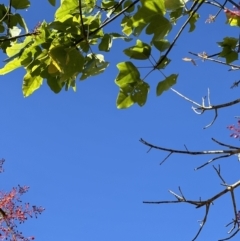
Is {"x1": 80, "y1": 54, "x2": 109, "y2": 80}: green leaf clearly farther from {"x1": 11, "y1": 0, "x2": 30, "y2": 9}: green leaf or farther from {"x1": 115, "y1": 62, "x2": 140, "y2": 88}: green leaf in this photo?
{"x1": 11, "y1": 0, "x2": 30, "y2": 9}: green leaf

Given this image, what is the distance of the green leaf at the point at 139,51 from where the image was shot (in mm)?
1216

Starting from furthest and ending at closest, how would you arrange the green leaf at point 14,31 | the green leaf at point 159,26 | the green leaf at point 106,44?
1. the green leaf at point 14,31
2. the green leaf at point 106,44
3. the green leaf at point 159,26

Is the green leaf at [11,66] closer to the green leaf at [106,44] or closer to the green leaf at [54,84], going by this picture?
the green leaf at [54,84]

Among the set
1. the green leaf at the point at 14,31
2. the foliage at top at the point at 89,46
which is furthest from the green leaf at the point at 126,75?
the green leaf at the point at 14,31

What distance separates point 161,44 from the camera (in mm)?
1240

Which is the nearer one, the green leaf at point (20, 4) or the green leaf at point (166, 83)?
the green leaf at point (166, 83)

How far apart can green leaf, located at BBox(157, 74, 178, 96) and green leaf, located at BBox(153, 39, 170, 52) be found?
0.26 ft

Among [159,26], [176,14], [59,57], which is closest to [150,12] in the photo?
[159,26]

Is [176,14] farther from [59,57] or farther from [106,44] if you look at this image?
[59,57]

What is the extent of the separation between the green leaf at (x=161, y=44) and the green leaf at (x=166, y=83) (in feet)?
0.26

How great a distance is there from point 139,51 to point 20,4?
0.46 metres

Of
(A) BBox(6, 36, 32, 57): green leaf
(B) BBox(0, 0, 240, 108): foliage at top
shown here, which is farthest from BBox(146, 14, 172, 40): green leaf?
(A) BBox(6, 36, 32, 57): green leaf

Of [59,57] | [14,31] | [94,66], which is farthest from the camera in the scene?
[14,31]

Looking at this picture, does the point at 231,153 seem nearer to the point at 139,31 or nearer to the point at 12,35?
the point at 139,31
